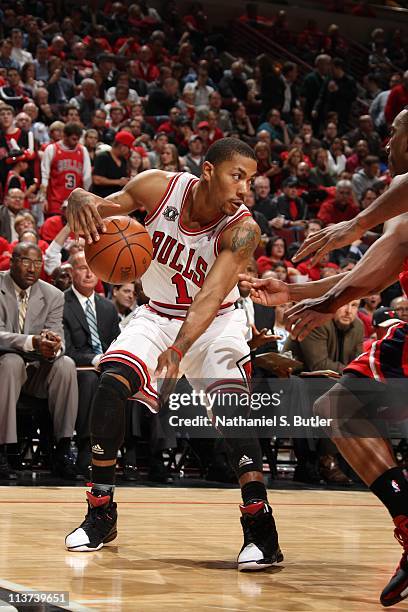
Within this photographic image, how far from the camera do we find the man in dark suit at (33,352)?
285 inches

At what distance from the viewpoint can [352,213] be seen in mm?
12750

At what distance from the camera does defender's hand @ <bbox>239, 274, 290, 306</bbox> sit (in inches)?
142

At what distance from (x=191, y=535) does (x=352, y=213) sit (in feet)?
26.9

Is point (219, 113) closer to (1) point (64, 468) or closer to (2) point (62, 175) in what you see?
(2) point (62, 175)

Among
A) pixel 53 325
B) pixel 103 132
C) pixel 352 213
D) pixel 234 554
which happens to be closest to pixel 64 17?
pixel 103 132

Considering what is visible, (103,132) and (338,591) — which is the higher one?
(103,132)

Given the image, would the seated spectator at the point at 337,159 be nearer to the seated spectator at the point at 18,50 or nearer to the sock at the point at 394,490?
the seated spectator at the point at 18,50

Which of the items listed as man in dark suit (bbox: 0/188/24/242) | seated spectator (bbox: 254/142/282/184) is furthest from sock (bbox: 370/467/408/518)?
seated spectator (bbox: 254/142/282/184)

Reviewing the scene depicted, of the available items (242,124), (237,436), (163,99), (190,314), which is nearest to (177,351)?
(190,314)

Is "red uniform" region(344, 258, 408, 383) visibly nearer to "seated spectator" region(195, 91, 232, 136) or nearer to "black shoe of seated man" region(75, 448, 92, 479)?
"black shoe of seated man" region(75, 448, 92, 479)

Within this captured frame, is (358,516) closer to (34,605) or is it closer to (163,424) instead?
(163,424)

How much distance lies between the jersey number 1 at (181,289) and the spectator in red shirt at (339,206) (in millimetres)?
8012

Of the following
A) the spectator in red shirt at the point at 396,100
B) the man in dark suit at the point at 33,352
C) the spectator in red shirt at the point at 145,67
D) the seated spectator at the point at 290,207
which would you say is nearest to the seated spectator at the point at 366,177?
the seated spectator at the point at 290,207

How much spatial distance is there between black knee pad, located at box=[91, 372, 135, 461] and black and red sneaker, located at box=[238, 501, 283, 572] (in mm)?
664
